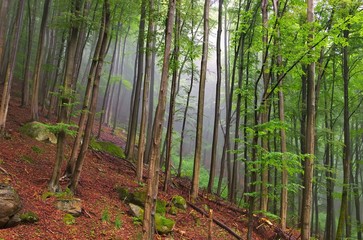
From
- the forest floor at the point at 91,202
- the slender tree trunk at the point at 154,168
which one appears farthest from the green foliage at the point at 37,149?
the slender tree trunk at the point at 154,168

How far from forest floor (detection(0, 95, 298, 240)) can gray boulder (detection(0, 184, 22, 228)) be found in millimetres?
166

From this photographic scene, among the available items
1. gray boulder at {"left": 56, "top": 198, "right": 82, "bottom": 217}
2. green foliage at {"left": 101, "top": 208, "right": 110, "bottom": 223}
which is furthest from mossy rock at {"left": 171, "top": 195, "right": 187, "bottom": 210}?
gray boulder at {"left": 56, "top": 198, "right": 82, "bottom": 217}

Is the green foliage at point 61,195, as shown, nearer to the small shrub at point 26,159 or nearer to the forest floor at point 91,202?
the forest floor at point 91,202

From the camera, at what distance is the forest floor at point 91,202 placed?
6.10 meters

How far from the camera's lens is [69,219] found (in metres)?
6.40

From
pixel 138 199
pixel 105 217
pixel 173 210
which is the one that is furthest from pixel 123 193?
pixel 105 217

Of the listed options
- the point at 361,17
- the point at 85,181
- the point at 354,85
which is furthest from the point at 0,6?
the point at 354,85

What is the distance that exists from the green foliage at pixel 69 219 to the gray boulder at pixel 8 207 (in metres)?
1.00

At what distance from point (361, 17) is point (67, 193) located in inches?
329

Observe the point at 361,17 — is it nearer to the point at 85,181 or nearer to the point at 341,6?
the point at 341,6

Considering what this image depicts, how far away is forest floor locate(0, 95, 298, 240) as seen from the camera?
20.0 ft

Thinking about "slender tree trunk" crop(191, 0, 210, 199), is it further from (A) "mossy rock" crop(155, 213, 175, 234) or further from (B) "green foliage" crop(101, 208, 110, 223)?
(B) "green foliage" crop(101, 208, 110, 223)

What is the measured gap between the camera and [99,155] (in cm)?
1266

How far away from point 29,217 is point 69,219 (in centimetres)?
90
